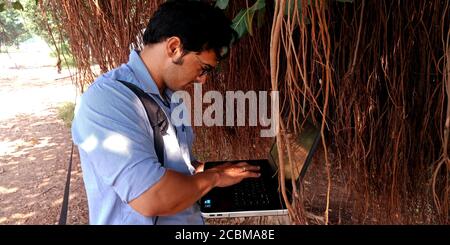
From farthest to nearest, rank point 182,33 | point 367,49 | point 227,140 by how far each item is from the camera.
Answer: point 227,140, point 367,49, point 182,33

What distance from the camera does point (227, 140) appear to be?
176cm

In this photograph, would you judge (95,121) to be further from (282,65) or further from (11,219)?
(11,219)

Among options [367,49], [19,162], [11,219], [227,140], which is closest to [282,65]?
[367,49]

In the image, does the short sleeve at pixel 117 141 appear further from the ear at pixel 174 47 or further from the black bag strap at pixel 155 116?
the ear at pixel 174 47

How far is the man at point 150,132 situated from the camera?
579 millimetres

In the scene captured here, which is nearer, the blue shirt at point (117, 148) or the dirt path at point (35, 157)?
the blue shirt at point (117, 148)

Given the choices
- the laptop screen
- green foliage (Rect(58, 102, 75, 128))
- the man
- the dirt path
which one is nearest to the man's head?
the man

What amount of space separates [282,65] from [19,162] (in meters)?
2.81

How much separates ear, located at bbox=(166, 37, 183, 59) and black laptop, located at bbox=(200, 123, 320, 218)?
31cm

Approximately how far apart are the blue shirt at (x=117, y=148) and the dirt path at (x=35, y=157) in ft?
3.69

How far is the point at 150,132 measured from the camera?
0.64 metres

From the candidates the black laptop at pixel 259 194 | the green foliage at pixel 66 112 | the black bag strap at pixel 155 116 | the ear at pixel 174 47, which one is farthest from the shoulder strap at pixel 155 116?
the green foliage at pixel 66 112

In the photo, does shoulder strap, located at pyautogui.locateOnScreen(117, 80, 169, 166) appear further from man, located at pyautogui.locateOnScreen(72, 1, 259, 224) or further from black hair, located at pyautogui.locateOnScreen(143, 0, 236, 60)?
black hair, located at pyautogui.locateOnScreen(143, 0, 236, 60)

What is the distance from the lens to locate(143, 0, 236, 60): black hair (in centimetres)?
71
